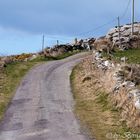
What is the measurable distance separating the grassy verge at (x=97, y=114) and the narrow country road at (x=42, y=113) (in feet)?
1.53

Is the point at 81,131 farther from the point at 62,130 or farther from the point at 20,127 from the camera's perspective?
the point at 20,127

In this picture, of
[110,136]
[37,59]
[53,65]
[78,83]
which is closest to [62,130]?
[110,136]

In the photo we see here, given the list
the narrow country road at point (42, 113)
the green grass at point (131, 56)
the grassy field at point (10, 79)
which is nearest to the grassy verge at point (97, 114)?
the narrow country road at point (42, 113)

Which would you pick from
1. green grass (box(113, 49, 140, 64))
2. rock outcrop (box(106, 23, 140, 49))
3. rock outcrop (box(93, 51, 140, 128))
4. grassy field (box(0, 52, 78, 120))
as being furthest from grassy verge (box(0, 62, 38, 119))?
rock outcrop (box(106, 23, 140, 49))

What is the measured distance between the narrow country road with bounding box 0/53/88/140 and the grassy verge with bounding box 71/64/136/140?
47 cm

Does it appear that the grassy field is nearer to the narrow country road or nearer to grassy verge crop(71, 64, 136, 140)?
the narrow country road

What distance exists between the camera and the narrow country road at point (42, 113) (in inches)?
816

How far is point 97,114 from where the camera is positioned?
2486 centimetres

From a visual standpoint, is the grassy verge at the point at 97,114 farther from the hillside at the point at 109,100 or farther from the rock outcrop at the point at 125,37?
the rock outcrop at the point at 125,37

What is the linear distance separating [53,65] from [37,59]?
9671 mm

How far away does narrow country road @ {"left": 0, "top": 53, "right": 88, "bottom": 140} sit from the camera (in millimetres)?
20719

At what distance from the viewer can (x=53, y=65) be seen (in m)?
50.7

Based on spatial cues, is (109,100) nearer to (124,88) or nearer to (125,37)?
(124,88)

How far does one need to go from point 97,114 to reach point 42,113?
2665 mm
